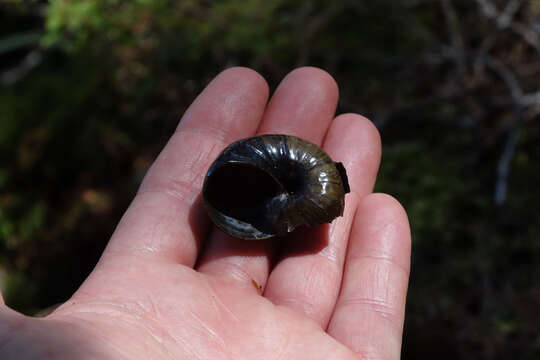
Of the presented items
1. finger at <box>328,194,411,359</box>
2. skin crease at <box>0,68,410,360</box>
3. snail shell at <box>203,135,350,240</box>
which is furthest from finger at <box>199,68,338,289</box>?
finger at <box>328,194,411,359</box>

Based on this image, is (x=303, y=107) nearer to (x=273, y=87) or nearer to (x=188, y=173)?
(x=188, y=173)

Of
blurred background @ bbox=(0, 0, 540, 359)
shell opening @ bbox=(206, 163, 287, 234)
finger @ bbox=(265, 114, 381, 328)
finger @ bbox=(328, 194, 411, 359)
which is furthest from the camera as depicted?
blurred background @ bbox=(0, 0, 540, 359)

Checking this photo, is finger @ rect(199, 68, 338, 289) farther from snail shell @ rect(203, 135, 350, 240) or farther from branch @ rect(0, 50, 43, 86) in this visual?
branch @ rect(0, 50, 43, 86)

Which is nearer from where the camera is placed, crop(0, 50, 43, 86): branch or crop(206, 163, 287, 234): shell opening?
crop(206, 163, 287, 234): shell opening

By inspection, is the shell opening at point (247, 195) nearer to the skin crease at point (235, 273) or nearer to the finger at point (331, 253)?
the skin crease at point (235, 273)

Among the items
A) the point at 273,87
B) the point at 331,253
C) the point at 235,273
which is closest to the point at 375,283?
the point at 331,253

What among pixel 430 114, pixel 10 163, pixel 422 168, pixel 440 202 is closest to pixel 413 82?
pixel 430 114
